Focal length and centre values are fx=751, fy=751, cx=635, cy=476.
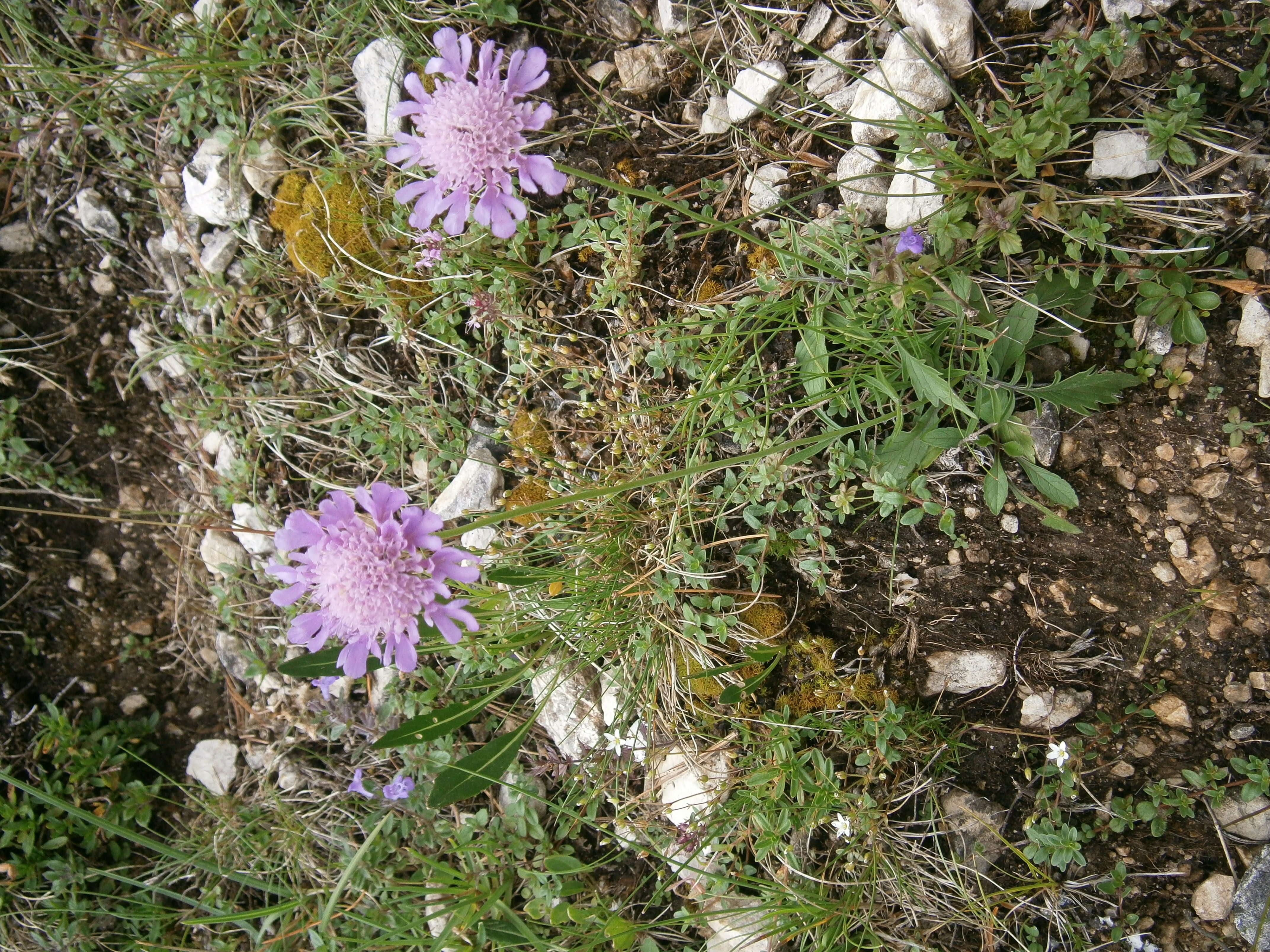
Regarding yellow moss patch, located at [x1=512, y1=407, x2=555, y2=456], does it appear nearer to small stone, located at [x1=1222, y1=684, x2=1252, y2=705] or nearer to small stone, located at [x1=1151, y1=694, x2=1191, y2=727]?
small stone, located at [x1=1151, y1=694, x2=1191, y2=727]

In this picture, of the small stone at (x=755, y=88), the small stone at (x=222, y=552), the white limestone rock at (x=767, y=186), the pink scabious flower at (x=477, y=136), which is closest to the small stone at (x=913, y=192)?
the white limestone rock at (x=767, y=186)

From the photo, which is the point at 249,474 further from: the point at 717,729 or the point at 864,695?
the point at 864,695

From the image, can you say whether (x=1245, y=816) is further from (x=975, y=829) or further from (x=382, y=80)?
(x=382, y=80)

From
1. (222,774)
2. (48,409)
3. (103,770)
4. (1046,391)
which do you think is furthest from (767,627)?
(48,409)

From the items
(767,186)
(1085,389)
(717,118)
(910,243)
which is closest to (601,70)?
(717,118)

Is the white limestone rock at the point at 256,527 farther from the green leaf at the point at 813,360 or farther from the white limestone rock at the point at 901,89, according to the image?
the white limestone rock at the point at 901,89
